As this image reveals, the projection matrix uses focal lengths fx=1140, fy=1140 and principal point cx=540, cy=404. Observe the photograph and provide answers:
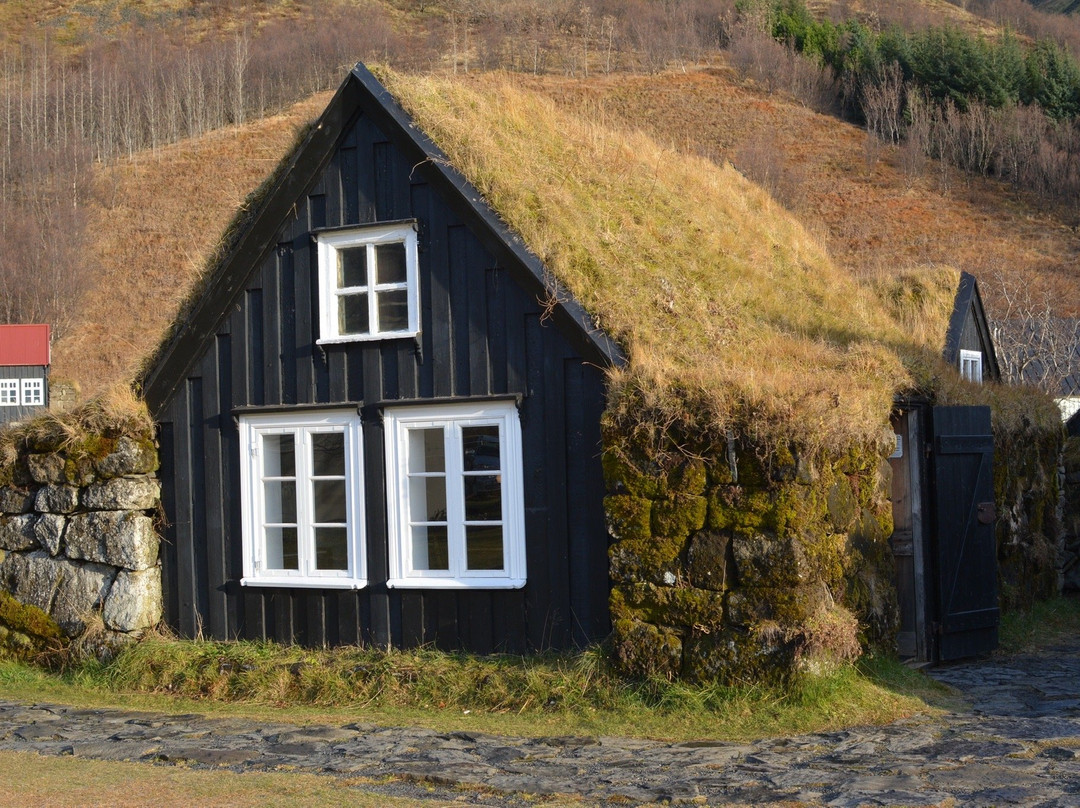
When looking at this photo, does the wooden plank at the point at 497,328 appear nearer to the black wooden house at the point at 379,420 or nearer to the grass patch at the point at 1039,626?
the black wooden house at the point at 379,420

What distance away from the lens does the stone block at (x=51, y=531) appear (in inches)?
461

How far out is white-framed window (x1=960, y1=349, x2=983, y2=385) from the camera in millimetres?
16594

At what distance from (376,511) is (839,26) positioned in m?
81.2

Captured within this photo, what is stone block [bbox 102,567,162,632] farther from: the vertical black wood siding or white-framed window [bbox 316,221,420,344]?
white-framed window [bbox 316,221,420,344]

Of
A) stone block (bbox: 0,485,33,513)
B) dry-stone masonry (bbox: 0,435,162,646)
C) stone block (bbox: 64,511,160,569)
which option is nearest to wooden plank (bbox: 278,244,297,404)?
dry-stone masonry (bbox: 0,435,162,646)

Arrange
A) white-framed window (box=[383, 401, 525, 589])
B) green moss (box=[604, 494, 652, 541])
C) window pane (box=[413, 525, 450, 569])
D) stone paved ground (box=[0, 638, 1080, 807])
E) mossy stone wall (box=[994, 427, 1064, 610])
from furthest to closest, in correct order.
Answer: mossy stone wall (box=[994, 427, 1064, 610]), window pane (box=[413, 525, 450, 569]), white-framed window (box=[383, 401, 525, 589]), green moss (box=[604, 494, 652, 541]), stone paved ground (box=[0, 638, 1080, 807])

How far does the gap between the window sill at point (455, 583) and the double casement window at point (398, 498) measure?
0.01m

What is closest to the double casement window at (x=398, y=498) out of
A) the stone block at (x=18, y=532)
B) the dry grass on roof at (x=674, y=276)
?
the dry grass on roof at (x=674, y=276)

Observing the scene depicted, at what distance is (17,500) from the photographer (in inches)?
471

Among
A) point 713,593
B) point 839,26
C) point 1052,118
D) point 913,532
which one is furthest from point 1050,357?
point 839,26

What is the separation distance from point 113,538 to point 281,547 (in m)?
1.71

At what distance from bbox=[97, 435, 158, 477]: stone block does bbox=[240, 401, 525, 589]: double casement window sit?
1.13 m

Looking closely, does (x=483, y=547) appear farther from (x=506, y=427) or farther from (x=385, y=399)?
(x=385, y=399)

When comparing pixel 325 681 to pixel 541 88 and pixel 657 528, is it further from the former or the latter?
pixel 541 88
